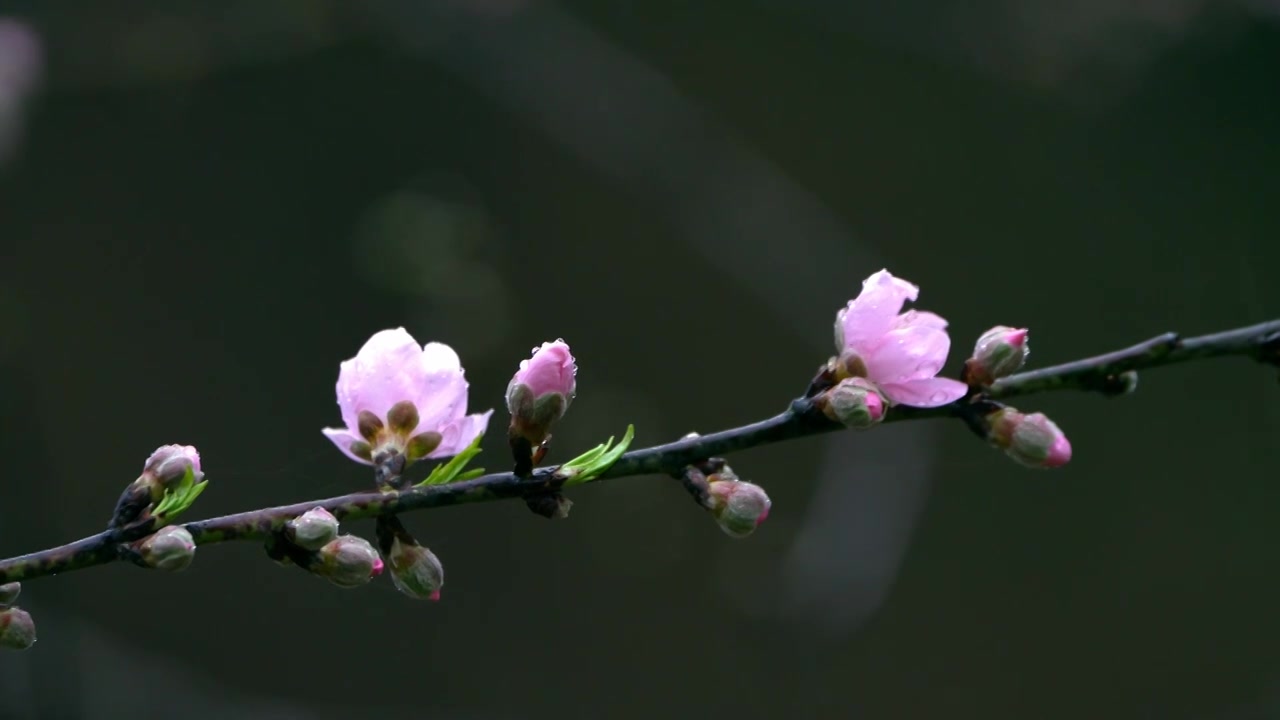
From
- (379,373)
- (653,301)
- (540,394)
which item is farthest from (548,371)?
(653,301)

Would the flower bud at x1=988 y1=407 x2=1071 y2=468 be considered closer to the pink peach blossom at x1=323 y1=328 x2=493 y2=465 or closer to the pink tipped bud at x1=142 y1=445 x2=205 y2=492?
the pink peach blossom at x1=323 y1=328 x2=493 y2=465

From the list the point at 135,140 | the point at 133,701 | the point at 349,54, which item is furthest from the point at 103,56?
the point at 133,701

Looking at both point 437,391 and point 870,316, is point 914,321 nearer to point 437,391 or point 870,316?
point 870,316

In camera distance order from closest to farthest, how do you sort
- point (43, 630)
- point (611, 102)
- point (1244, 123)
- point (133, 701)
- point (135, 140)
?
1. point (43, 630)
2. point (133, 701)
3. point (135, 140)
4. point (611, 102)
5. point (1244, 123)

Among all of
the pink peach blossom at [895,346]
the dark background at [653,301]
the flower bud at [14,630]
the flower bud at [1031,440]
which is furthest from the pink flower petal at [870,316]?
the dark background at [653,301]

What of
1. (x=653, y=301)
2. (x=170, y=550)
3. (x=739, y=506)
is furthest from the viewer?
(x=653, y=301)

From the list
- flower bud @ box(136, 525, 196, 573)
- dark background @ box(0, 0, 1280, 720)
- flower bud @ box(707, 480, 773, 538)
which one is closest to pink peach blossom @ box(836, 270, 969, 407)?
flower bud @ box(707, 480, 773, 538)

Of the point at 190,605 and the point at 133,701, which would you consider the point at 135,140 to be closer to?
the point at 190,605
